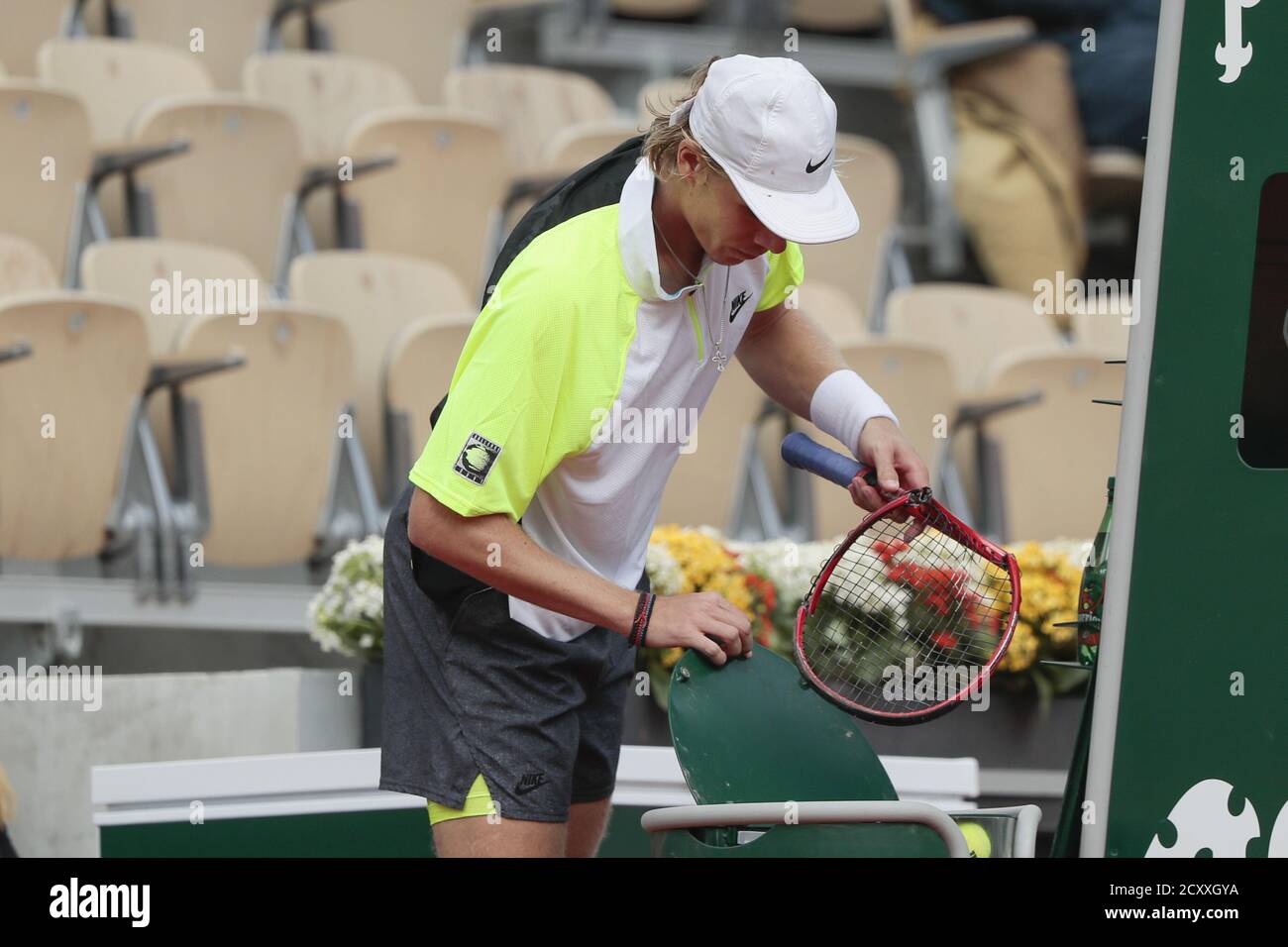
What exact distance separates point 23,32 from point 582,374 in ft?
17.5

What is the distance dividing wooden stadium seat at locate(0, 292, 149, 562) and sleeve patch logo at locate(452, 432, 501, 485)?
2.82 m

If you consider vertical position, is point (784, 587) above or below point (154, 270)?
below

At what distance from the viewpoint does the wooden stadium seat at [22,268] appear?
521 centimetres

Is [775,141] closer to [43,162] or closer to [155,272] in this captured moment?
[155,272]

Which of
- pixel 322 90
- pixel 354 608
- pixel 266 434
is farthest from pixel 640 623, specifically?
pixel 322 90

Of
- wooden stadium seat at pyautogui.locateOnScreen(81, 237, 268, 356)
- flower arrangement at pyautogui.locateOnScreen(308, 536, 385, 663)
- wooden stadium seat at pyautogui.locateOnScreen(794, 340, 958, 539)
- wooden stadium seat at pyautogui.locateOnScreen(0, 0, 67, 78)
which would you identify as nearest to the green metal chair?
flower arrangement at pyautogui.locateOnScreen(308, 536, 385, 663)

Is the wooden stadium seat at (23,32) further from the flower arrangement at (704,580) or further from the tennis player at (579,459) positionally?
the tennis player at (579,459)

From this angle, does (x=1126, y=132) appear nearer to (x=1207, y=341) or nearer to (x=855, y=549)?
(x=855, y=549)

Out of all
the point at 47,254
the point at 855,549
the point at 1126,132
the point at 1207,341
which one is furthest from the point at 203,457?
the point at 1126,132

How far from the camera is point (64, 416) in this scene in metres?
4.71

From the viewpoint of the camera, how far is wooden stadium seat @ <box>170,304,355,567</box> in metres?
5.03

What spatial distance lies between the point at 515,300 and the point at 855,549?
8.00ft

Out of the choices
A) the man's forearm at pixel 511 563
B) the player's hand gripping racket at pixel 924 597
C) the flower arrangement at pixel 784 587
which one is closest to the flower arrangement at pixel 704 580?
the flower arrangement at pixel 784 587

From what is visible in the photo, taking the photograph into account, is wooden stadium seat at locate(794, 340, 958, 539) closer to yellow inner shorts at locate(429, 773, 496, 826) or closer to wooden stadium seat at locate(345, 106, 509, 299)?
wooden stadium seat at locate(345, 106, 509, 299)
